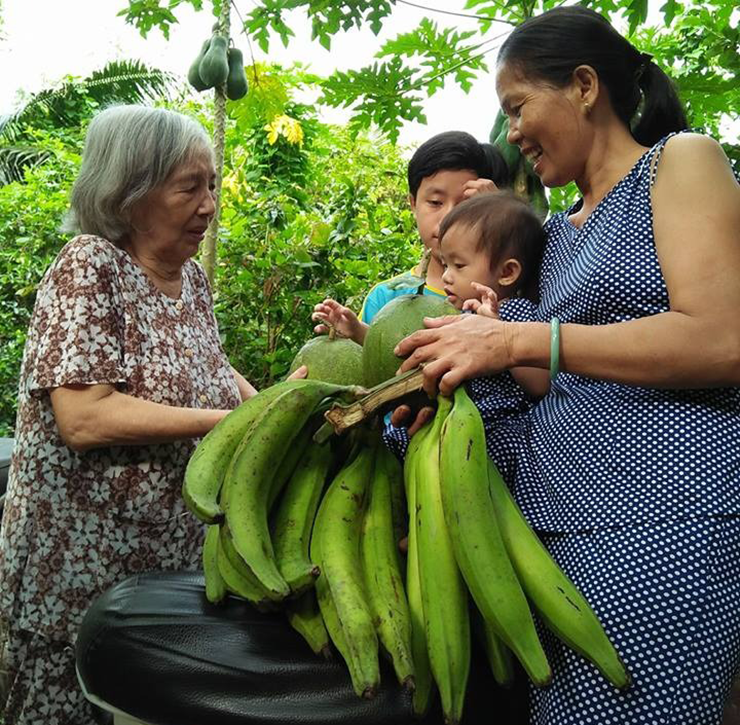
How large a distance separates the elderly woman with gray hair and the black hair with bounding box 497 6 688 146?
1.18 metres

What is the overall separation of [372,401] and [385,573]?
0.95 feet

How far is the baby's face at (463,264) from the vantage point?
77.3 inches

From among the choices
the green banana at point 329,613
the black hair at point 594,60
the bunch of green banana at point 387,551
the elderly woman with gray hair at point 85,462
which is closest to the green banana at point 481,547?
the bunch of green banana at point 387,551

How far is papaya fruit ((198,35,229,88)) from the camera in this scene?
4.28m

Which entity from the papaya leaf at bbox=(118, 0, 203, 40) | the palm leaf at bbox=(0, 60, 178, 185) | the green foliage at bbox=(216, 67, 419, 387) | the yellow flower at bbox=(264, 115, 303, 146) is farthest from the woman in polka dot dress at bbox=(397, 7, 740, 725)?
the palm leaf at bbox=(0, 60, 178, 185)

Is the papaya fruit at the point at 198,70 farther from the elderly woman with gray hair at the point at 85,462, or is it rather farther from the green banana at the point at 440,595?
the green banana at the point at 440,595

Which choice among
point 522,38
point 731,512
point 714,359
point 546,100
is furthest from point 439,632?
point 522,38

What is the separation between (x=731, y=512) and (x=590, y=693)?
1.22 feet

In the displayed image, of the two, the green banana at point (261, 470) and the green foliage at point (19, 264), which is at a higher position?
the green banana at point (261, 470)

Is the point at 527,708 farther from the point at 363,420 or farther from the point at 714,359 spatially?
the point at 714,359

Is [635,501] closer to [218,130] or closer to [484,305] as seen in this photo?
[484,305]

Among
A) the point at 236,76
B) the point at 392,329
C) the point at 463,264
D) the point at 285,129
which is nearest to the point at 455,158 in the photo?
the point at 463,264

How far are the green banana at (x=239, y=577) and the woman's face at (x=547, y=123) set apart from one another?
102cm

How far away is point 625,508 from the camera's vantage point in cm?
129
